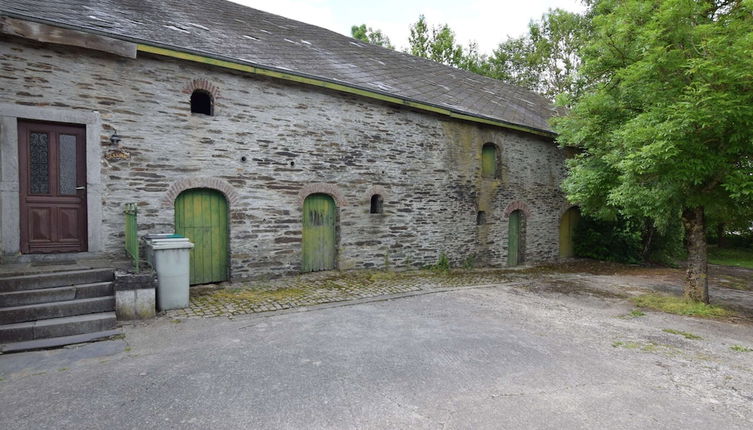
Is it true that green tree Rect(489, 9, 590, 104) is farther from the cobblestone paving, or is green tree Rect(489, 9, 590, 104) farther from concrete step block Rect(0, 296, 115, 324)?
concrete step block Rect(0, 296, 115, 324)

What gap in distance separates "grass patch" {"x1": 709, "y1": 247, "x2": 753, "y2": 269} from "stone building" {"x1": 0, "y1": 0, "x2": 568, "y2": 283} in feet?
34.7

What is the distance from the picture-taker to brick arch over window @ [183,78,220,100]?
716 cm

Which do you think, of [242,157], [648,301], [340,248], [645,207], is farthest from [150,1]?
[648,301]

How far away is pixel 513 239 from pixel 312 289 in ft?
26.9

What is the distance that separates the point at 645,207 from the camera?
24.2 feet

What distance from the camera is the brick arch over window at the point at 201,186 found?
703cm

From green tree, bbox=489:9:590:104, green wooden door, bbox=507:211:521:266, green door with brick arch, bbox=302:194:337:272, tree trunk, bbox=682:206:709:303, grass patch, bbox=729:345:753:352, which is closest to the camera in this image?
grass patch, bbox=729:345:753:352

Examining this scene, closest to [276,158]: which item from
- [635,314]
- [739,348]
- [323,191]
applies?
[323,191]

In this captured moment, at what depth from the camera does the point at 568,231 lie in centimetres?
1481

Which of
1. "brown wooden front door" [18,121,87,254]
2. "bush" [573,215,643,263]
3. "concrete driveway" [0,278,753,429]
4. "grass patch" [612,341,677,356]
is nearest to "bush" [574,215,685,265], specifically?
"bush" [573,215,643,263]

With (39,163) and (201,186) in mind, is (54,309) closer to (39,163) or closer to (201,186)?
(39,163)

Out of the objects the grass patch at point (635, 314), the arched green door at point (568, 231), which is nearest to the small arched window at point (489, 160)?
the arched green door at point (568, 231)

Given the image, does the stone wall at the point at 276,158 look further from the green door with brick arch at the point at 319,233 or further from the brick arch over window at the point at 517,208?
the green door with brick arch at the point at 319,233

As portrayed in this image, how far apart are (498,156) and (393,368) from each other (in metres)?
9.68
